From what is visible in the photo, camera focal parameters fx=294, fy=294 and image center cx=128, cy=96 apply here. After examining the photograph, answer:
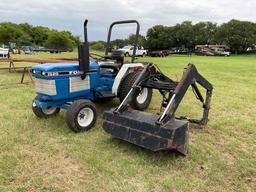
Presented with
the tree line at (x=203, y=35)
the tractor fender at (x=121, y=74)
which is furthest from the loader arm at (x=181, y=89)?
the tree line at (x=203, y=35)

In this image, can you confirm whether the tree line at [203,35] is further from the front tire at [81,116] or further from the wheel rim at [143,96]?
the front tire at [81,116]

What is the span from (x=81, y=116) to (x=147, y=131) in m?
1.38

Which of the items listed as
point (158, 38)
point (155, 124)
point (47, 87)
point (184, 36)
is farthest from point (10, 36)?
point (155, 124)

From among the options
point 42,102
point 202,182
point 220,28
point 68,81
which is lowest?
point 202,182

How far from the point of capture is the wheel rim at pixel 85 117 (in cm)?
452

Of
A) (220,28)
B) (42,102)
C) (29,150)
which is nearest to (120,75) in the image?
(42,102)

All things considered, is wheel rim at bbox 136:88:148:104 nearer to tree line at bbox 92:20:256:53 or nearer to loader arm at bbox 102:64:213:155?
loader arm at bbox 102:64:213:155

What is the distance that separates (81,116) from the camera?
456 centimetres

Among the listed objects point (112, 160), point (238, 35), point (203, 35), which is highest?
point (203, 35)

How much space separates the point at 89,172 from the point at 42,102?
6.11 ft

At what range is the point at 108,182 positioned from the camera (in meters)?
3.05

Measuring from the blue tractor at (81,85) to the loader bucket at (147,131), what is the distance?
23.2 inches

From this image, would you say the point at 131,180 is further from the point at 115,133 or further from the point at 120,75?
the point at 120,75

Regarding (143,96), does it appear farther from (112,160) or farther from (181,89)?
(112,160)
